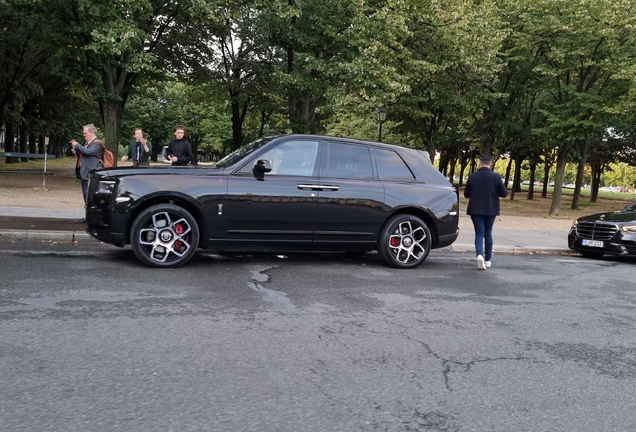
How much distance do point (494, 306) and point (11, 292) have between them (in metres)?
4.88

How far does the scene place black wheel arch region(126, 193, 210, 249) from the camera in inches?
276

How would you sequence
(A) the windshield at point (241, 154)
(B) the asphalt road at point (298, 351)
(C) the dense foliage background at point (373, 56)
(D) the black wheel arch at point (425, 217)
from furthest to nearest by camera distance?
1. (C) the dense foliage background at point (373, 56)
2. (D) the black wheel arch at point (425, 217)
3. (A) the windshield at point (241, 154)
4. (B) the asphalt road at point (298, 351)

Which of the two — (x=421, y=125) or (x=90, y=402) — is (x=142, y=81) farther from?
(x=90, y=402)

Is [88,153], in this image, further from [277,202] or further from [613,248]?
[613,248]

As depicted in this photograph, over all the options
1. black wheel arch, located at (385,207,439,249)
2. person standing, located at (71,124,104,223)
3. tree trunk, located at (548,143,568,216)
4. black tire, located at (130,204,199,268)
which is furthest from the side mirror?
tree trunk, located at (548,143,568,216)

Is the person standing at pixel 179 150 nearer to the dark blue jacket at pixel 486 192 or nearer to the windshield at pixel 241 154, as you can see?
the windshield at pixel 241 154

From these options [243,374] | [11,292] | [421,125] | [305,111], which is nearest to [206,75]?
[305,111]

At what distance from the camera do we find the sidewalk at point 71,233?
29.5ft

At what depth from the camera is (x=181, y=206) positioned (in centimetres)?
718

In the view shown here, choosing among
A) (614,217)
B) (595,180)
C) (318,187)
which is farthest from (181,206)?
(595,180)

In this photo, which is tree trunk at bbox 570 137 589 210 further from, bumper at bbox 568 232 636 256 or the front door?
the front door

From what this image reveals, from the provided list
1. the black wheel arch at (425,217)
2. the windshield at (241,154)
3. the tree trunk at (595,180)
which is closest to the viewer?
the windshield at (241,154)

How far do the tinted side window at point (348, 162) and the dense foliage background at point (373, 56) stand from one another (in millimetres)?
11432

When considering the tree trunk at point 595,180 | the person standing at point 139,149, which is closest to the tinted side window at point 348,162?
the person standing at point 139,149
